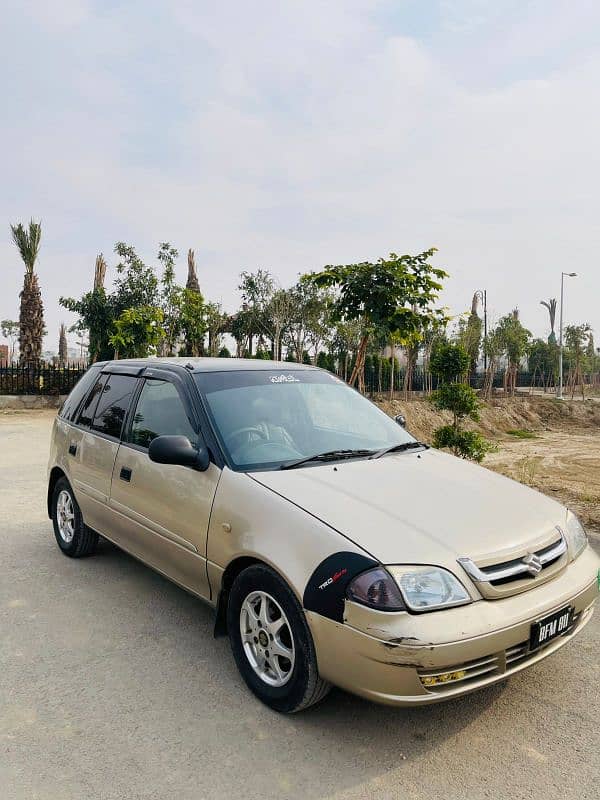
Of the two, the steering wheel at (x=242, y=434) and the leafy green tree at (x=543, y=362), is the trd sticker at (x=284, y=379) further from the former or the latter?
the leafy green tree at (x=543, y=362)

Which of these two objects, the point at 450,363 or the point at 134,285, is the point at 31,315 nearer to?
the point at 134,285

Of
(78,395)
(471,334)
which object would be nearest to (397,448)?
(78,395)

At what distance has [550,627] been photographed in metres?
2.82

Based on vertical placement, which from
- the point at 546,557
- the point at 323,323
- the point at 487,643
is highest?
the point at 323,323

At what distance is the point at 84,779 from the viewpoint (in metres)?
2.50

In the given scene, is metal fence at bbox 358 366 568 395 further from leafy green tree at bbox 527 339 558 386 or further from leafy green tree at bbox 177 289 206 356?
leafy green tree at bbox 177 289 206 356

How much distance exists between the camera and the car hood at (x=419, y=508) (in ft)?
8.89

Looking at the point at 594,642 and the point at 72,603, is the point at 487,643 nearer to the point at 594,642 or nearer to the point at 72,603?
the point at 594,642

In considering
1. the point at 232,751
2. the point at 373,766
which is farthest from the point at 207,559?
the point at 373,766

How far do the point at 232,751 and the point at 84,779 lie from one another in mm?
605

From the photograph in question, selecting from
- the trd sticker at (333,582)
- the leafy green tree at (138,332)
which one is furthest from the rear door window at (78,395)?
the leafy green tree at (138,332)

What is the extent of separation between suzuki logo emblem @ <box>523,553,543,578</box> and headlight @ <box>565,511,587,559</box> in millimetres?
422

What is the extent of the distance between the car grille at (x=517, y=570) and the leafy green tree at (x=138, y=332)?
1863 cm

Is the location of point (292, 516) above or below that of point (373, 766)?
above
